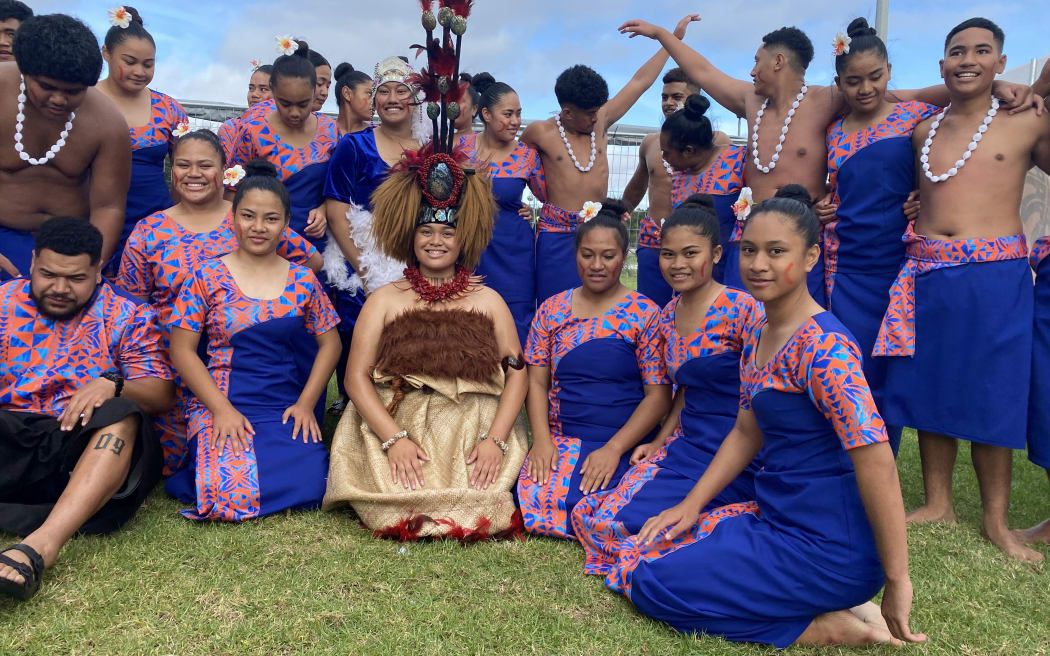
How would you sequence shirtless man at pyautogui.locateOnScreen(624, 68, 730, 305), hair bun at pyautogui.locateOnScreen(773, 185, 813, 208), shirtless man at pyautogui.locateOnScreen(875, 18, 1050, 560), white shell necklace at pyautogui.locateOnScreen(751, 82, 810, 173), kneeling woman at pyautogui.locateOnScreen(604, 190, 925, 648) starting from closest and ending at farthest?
kneeling woman at pyautogui.locateOnScreen(604, 190, 925, 648) < hair bun at pyautogui.locateOnScreen(773, 185, 813, 208) < shirtless man at pyautogui.locateOnScreen(875, 18, 1050, 560) < white shell necklace at pyautogui.locateOnScreen(751, 82, 810, 173) < shirtless man at pyautogui.locateOnScreen(624, 68, 730, 305)

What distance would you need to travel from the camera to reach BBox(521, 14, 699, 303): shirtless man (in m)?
5.03

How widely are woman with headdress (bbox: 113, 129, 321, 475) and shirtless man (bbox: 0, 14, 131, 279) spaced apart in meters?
0.19

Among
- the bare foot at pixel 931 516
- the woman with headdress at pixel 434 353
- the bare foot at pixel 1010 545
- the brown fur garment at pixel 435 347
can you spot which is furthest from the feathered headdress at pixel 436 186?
the bare foot at pixel 1010 545

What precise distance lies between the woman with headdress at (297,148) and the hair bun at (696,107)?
7.25 ft

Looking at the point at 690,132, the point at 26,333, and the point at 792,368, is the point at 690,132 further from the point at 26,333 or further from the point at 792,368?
the point at 26,333

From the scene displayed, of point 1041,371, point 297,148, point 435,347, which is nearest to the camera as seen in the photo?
point 1041,371

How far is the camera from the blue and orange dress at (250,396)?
11.9ft

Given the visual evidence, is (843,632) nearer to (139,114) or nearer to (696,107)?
(696,107)

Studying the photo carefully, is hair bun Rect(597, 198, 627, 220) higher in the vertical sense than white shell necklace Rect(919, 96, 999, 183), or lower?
lower

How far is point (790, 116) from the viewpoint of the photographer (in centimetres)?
424

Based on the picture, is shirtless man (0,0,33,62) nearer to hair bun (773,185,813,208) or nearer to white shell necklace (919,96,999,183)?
hair bun (773,185,813,208)

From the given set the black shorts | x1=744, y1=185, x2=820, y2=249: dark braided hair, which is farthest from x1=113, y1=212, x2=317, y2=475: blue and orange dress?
x1=744, y1=185, x2=820, y2=249: dark braided hair

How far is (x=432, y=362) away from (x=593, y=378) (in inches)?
30.7

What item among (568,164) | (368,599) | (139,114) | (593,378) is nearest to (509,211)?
(568,164)
